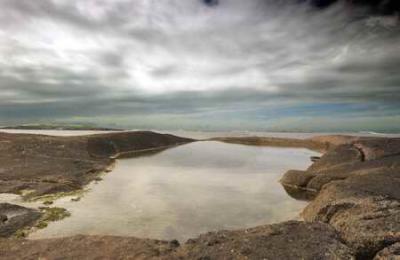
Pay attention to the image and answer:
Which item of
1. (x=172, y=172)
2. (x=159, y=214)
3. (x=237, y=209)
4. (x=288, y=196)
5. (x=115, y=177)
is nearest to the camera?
(x=159, y=214)

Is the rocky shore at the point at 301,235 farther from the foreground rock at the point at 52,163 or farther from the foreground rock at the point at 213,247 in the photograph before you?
the foreground rock at the point at 52,163

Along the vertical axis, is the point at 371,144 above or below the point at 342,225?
above

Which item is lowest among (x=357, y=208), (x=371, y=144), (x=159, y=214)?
(x=159, y=214)

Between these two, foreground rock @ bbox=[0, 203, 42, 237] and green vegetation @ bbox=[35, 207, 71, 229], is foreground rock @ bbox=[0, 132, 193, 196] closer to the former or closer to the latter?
green vegetation @ bbox=[35, 207, 71, 229]

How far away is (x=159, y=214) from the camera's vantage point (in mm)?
17375

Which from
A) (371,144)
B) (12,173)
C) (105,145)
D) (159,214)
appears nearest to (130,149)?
(105,145)

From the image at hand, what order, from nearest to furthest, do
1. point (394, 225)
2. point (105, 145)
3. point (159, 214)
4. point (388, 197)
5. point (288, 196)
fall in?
point (394, 225), point (388, 197), point (159, 214), point (288, 196), point (105, 145)

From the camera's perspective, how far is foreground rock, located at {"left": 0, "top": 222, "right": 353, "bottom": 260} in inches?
402

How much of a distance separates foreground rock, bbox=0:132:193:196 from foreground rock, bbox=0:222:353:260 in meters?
11.4

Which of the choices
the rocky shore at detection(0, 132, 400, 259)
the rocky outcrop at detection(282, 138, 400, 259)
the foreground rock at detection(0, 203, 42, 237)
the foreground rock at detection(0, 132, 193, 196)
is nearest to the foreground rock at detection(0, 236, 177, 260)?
the rocky shore at detection(0, 132, 400, 259)

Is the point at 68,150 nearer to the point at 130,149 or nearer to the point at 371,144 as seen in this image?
the point at 130,149

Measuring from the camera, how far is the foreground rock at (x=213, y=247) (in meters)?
10.2

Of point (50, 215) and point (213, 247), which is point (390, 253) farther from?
point (50, 215)

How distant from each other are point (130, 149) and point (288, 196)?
131ft
